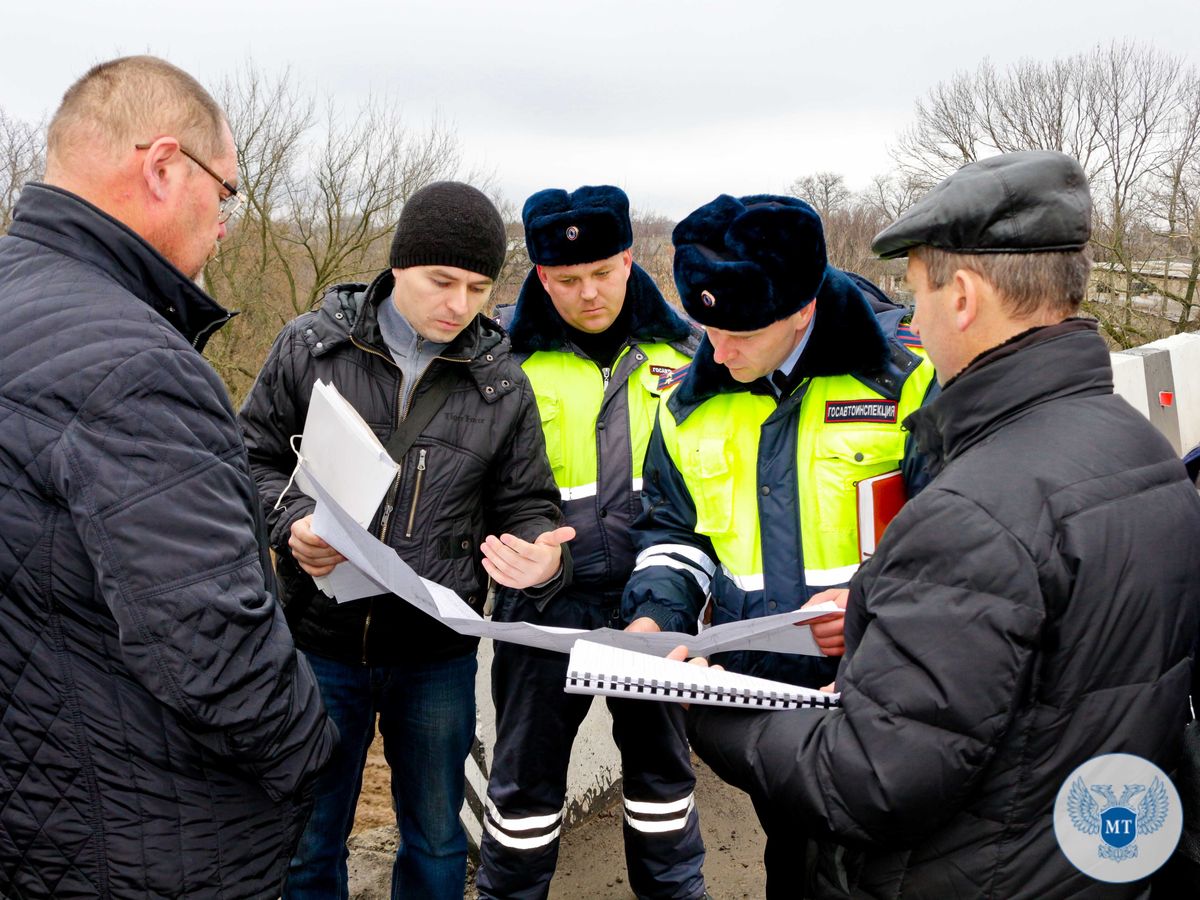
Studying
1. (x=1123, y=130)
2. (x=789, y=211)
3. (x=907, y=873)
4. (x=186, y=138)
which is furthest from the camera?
(x=1123, y=130)

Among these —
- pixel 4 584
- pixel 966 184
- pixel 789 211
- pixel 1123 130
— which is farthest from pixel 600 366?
pixel 1123 130

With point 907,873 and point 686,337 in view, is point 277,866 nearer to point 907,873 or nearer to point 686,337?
point 907,873

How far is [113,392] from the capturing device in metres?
1.43

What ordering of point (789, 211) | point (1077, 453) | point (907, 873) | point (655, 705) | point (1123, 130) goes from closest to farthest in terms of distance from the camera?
point (1077, 453) < point (907, 873) < point (789, 211) < point (655, 705) < point (1123, 130)

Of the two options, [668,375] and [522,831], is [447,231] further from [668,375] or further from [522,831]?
[522,831]

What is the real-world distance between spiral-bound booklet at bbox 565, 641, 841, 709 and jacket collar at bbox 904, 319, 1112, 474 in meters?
0.50

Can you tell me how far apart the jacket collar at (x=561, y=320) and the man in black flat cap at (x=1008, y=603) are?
1393 mm

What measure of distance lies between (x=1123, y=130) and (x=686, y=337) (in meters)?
27.8

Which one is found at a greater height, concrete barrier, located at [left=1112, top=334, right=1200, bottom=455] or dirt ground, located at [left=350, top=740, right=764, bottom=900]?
concrete barrier, located at [left=1112, top=334, right=1200, bottom=455]

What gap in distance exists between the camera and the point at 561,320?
9.64ft

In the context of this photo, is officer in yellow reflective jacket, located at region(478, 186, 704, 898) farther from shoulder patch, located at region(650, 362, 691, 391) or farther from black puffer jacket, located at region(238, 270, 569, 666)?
black puffer jacket, located at region(238, 270, 569, 666)

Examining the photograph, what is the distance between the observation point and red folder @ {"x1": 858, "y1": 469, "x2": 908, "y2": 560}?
207cm

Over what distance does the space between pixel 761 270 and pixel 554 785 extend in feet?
5.47

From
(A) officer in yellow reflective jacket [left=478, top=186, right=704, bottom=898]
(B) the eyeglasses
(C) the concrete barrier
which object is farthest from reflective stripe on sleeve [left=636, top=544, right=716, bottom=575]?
(C) the concrete barrier
